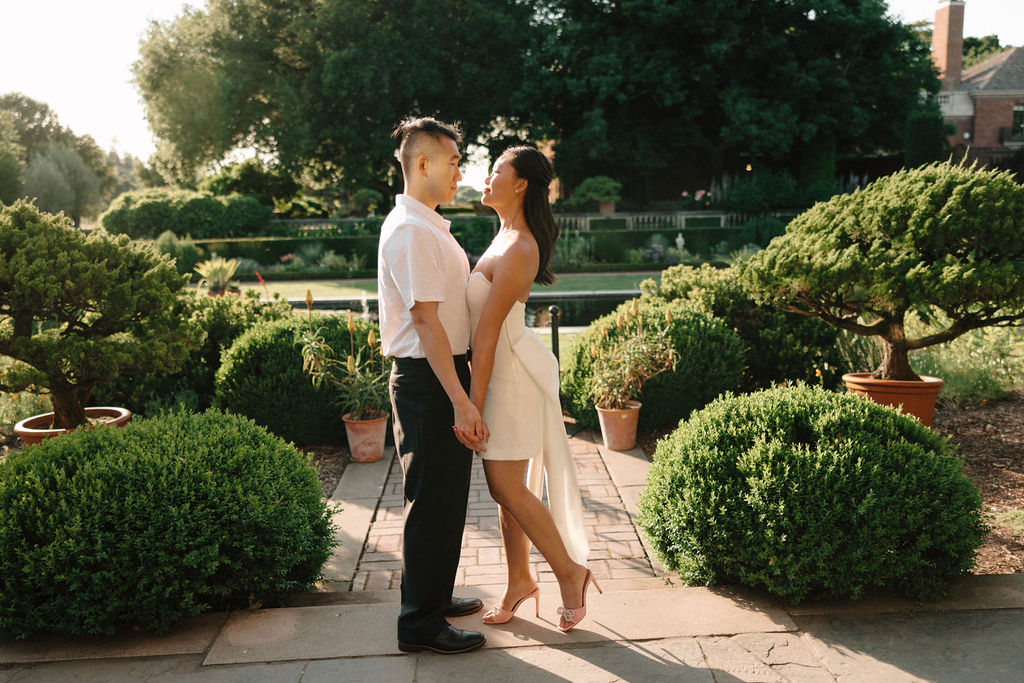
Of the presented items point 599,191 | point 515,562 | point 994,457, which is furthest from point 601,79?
point 515,562

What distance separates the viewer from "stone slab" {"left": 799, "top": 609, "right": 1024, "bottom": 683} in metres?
2.31

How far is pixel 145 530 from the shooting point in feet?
8.64

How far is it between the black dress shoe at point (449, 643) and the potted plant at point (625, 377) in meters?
2.88

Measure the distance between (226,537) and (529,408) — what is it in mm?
1238

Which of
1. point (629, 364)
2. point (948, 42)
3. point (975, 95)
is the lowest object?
point (629, 364)

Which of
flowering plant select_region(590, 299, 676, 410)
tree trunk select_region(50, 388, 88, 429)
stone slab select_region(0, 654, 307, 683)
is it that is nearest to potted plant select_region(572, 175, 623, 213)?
flowering plant select_region(590, 299, 676, 410)

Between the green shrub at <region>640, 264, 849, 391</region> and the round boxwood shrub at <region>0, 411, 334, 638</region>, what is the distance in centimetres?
440

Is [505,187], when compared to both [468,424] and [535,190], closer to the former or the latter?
[535,190]

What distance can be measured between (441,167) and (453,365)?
2.28ft

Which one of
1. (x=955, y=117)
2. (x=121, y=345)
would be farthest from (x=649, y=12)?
(x=121, y=345)

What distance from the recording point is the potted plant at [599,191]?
26719 millimetres

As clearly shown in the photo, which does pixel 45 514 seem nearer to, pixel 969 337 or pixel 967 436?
pixel 967 436

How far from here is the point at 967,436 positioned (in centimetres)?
532

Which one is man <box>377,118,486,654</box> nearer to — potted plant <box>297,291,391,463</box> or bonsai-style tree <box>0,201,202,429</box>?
potted plant <box>297,291,391,463</box>
